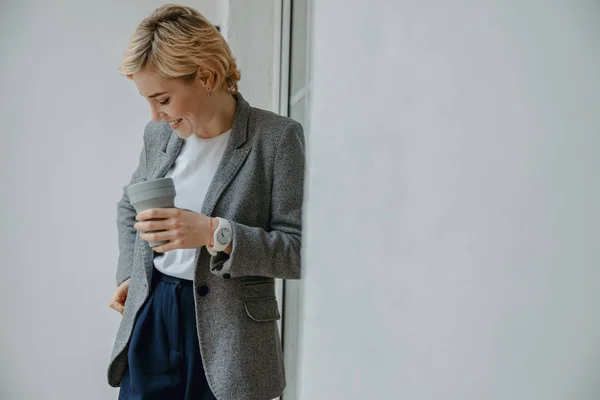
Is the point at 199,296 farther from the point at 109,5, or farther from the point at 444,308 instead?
the point at 109,5

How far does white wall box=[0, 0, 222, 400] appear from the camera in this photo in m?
2.15

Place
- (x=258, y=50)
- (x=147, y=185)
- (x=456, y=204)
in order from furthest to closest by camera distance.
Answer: (x=258, y=50) < (x=147, y=185) < (x=456, y=204)

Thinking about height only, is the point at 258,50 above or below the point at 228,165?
above

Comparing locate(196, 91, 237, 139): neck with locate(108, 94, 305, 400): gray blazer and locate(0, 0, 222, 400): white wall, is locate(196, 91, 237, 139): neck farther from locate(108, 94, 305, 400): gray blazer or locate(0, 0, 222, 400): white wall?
locate(0, 0, 222, 400): white wall

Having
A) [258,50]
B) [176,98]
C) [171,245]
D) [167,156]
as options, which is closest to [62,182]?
[258,50]

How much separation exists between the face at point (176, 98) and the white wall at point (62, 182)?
123 cm

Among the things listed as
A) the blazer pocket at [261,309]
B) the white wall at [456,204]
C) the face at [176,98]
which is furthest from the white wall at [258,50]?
the white wall at [456,204]

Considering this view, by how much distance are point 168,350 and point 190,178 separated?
1.09 ft

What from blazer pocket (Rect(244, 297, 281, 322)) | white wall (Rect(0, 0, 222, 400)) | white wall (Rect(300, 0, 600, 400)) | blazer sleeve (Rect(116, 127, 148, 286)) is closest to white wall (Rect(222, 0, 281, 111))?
white wall (Rect(0, 0, 222, 400))

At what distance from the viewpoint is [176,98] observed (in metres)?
1.04

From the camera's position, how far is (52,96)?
2178 mm

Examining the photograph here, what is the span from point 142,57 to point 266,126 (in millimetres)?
257

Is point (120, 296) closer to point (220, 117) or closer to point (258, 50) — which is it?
point (220, 117)

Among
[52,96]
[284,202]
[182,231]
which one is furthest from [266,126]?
[52,96]
